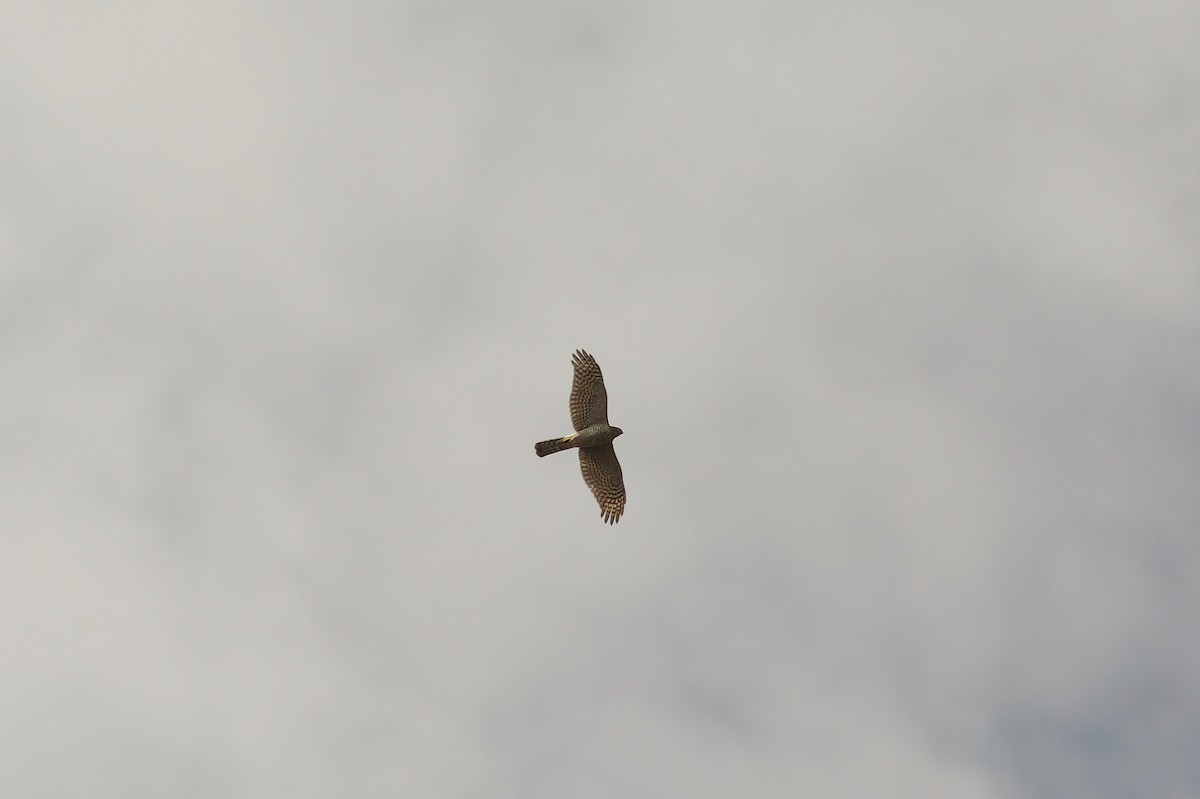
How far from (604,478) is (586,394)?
3.71 m

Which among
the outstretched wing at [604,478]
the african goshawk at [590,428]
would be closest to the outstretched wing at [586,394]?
the african goshawk at [590,428]

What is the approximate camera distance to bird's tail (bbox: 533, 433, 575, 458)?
4753cm

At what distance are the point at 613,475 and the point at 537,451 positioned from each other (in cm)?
350

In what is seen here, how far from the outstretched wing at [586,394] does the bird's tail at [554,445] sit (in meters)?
0.89

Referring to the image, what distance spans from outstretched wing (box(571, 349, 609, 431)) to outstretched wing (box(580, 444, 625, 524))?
1.38 metres

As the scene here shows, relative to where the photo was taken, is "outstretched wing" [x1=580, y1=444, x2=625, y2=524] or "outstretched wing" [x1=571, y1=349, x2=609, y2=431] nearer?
"outstretched wing" [x1=571, y1=349, x2=609, y2=431]

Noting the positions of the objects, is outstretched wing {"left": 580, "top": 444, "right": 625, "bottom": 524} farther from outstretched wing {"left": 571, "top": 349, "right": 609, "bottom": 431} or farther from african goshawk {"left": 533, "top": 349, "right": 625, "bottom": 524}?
outstretched wing {"left": 571, "top": 349, "right": 609, "bottom": 431}

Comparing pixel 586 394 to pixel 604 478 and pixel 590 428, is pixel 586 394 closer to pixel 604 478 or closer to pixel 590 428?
pixel 590 428

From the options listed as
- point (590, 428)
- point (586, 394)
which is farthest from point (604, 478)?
point (586, 394)

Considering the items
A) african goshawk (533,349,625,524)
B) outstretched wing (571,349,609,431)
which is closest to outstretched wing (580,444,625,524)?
african goshawk (533,349,625,524)

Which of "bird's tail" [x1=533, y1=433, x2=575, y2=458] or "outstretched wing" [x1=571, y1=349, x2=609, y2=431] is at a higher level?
"outstretched wing" [x1=571, y1=349, x2=609, y2=431]

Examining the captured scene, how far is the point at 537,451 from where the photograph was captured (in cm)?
4778

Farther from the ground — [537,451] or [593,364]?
[593,364]

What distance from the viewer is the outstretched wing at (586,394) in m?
47.9
